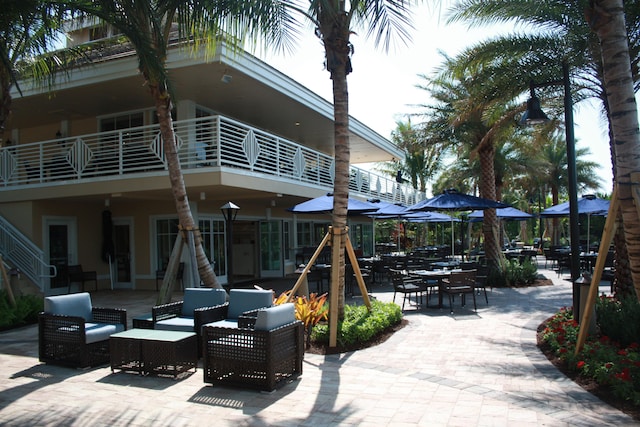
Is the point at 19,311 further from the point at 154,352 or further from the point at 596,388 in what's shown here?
the point at 596,388

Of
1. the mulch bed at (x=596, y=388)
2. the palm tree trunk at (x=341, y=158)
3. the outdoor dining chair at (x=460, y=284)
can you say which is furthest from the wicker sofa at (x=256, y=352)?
the outdoor dining chair at (x=460, y=284)

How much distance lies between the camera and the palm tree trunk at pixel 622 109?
588cm

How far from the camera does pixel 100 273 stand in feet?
53.8

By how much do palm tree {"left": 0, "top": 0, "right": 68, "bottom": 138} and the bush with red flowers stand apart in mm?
8223

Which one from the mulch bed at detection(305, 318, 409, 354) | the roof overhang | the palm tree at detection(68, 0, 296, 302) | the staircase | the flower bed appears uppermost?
the roof overhang

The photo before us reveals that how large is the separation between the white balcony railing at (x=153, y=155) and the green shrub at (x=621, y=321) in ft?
27.6

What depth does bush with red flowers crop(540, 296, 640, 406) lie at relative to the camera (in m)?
4.95

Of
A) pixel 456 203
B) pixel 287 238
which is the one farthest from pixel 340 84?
pixel 287 238

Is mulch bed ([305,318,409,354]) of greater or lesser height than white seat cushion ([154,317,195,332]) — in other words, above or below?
below

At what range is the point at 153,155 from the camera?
46.5 feet

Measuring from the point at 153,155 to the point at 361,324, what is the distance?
896cm

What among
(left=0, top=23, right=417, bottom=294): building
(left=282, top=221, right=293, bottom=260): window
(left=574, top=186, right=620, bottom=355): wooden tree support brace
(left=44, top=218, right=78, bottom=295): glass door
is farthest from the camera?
(left=282, top=221, right=293, bottom=260): window

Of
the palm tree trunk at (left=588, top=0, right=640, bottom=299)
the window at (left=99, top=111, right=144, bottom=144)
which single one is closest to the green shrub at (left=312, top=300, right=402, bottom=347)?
the palm tree trunk at (left=588, top=0, right=640, bottom=299)

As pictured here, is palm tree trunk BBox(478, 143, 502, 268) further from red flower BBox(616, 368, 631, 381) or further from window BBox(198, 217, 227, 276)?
red flower BBox(616, 368, 631, 381)
